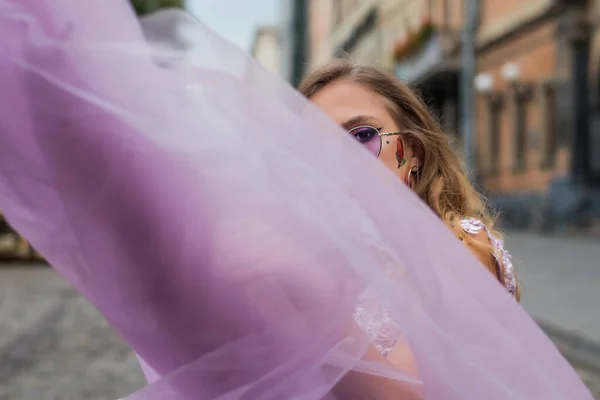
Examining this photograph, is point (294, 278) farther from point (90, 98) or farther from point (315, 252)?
point (90, 98)

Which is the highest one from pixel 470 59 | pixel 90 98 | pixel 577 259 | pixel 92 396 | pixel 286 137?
pixel 470 59

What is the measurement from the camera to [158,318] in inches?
36.1

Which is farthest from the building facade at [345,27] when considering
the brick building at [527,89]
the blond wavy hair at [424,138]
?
the blond wavy hair at [424,138]

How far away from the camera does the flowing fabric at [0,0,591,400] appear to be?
0.84 m

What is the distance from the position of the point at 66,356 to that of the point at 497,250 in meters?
4.60

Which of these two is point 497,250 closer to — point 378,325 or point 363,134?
point 363,134

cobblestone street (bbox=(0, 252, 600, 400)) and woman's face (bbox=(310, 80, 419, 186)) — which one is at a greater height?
woman's face (bbox=(310, 80, 419, 186))

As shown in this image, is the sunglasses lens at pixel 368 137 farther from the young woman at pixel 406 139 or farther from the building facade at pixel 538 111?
the building facade at pixel 538 111

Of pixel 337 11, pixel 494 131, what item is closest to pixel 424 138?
pixel 494 131

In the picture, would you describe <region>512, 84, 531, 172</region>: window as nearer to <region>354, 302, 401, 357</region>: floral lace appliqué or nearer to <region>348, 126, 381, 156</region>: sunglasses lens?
<region>348, 126, 381, 156</region>: sunglasses lens

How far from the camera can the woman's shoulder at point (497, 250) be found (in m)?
1.33

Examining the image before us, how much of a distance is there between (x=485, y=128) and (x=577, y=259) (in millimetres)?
14679

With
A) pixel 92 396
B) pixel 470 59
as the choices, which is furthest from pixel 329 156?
pixel 470 59

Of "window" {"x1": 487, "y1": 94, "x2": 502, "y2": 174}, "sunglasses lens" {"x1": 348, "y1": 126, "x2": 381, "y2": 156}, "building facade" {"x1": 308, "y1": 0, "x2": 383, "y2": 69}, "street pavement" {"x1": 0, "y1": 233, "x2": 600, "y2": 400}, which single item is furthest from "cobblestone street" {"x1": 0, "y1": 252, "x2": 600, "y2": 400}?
"building facade" {"x1": 308, "y1": 0, "x2": 383, "y2": 69}
